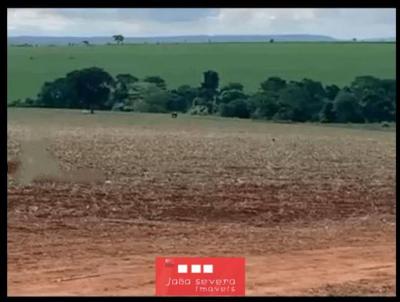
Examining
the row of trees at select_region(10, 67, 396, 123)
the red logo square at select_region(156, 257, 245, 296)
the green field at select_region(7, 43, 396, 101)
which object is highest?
the green field at select_region(7, 43, 396, 101)

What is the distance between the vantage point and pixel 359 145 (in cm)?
633

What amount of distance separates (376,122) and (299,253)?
1063mm

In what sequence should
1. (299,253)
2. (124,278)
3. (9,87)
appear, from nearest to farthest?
(9,87) < (124,278) < (299,253)

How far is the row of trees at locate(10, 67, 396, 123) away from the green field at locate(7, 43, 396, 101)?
6 centimetres

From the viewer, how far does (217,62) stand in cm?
561

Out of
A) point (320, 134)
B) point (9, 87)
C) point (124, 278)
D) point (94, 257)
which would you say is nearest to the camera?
point (9, 87)

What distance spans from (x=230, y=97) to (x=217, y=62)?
0.84ft

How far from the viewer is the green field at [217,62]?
507 centimetres

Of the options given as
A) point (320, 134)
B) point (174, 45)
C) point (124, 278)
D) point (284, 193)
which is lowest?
point (124, 278)

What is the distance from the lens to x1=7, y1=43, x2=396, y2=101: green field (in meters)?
5.07

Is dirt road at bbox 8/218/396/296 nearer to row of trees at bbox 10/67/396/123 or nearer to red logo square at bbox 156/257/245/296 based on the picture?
red logo square at bbox 156/257/245/296

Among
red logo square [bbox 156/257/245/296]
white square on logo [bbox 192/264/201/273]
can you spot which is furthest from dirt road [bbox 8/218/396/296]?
white square on logo [bbox 192/264/201/273]
